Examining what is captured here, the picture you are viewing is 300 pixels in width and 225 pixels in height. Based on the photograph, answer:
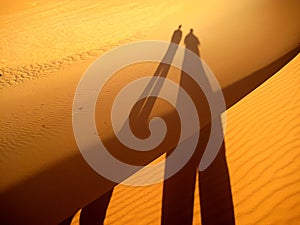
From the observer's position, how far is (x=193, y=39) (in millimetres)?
8398

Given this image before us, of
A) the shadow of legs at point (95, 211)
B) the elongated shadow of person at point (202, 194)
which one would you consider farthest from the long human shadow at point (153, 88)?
the shadow of legs at point (95, 211)

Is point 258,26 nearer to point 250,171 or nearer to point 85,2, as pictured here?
→ point 250,171

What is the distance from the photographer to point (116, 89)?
623cm

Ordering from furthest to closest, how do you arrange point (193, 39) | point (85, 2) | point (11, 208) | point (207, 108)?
point (85, 2) → point (193, 39) → point (207, 108) → point (11, 208)

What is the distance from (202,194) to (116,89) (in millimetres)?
3782

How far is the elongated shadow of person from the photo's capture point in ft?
9.27

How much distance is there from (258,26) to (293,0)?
8.54ft

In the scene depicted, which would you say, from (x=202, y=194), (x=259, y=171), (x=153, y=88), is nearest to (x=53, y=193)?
(x=202, y=194)

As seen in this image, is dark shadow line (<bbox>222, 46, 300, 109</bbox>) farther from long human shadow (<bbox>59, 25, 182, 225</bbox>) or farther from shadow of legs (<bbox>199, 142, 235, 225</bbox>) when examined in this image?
shadow of legs (<bbox>199, 142, 235, 225</bbox>)

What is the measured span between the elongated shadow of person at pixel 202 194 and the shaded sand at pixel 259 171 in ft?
0.23

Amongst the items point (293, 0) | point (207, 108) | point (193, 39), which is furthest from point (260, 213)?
point (293, 0)

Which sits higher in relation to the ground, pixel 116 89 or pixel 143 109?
pixel 116 89

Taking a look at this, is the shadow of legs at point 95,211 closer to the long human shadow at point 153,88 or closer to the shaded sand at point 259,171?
the shaded sand at point 259,171

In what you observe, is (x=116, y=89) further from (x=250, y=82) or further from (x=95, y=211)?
(x=95, y=211)
